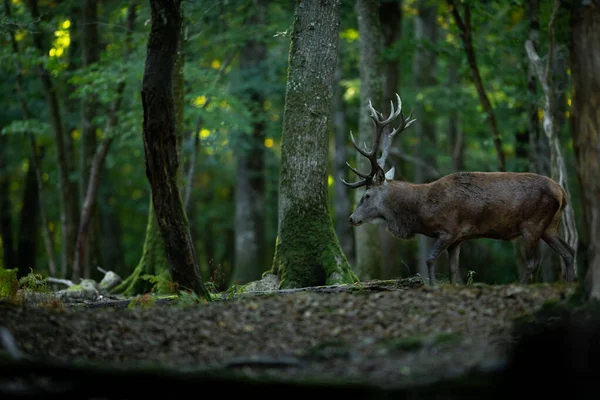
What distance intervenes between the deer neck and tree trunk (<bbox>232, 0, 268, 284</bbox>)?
1107cm

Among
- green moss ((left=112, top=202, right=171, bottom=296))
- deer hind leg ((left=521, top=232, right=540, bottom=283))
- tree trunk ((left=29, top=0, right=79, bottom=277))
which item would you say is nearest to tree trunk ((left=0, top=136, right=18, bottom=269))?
tree trunk ((left=29, top=0, right=79, bottom=277))

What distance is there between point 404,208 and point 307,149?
1.80 m

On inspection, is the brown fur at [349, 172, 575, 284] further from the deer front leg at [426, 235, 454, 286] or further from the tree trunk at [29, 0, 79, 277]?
the tree trunk at [29, 0, 79, 277]

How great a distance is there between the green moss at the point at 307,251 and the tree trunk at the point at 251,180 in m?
11.4

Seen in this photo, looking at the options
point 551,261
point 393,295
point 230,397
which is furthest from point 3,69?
point 230,397

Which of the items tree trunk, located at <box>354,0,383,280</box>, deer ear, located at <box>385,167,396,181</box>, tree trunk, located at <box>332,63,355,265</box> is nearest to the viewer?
deer ear, located at <box>385,167,396,181</box>

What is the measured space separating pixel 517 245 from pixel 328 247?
314 inches

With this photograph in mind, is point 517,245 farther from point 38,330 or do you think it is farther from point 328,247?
point 38,330

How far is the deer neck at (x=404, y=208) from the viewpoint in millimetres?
12719

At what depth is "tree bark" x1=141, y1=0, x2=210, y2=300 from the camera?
33.6ft

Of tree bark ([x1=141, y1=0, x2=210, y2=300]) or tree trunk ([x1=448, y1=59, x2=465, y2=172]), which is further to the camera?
tree trunk ([x1=448, y1=59, x2=465, y2=172])

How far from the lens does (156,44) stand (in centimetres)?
1028

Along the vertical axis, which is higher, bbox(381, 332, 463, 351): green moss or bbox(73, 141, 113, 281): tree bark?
bbox(73, 141, 113, 281): tree bark

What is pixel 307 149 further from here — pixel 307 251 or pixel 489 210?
pixel 489 210
